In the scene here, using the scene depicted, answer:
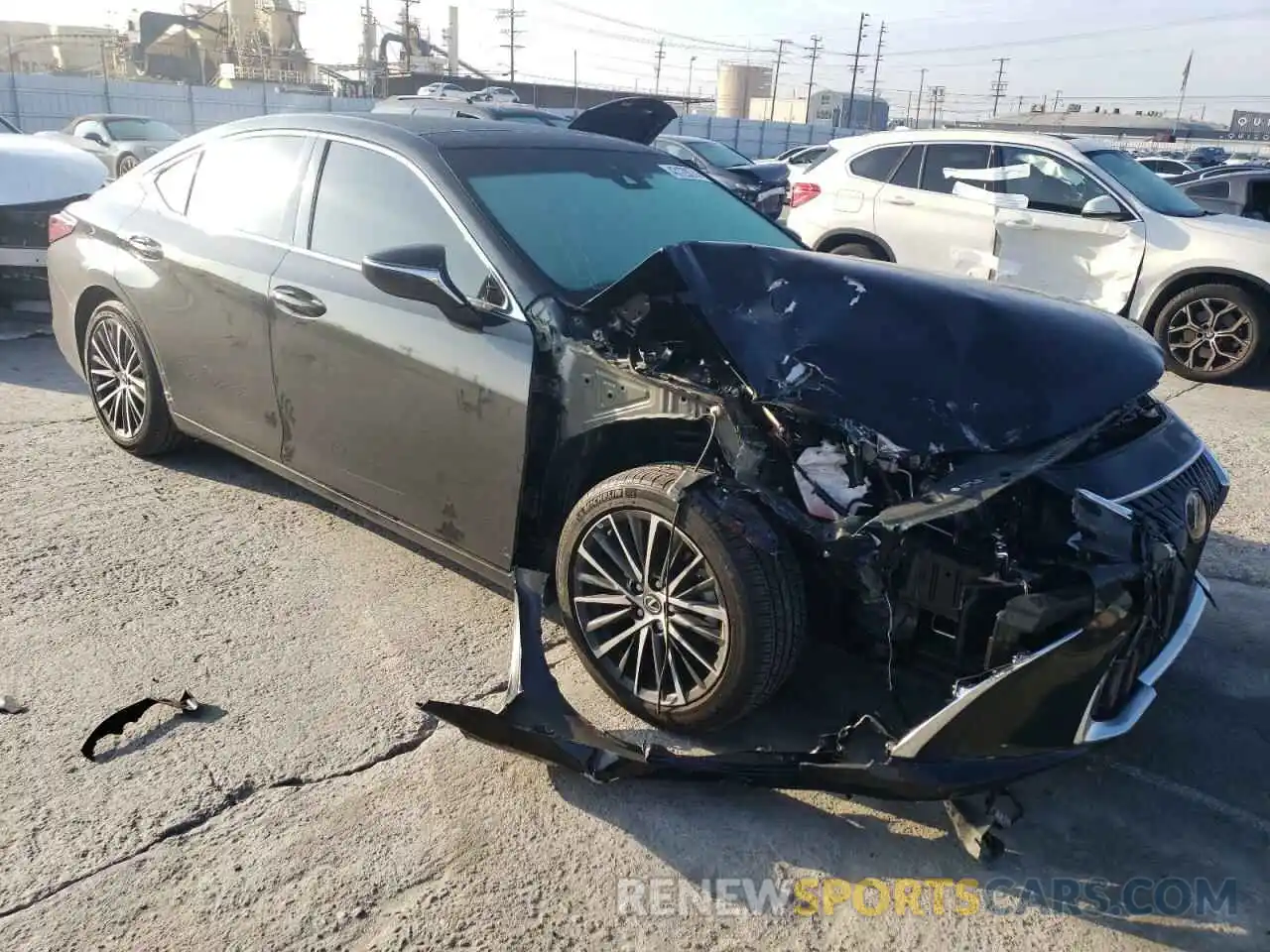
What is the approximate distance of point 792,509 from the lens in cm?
271

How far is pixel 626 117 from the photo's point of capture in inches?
191

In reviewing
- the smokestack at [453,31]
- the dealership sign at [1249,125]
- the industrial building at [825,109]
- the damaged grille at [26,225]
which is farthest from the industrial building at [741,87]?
the damaged grille at [26,225]

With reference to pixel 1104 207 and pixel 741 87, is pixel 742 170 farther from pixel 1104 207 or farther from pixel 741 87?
pixel 741 87

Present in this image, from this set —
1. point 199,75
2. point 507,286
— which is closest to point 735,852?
point 507,286

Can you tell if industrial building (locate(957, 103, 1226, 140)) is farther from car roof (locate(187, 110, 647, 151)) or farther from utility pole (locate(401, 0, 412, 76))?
car roof (locate(187, 110, 647, 151))

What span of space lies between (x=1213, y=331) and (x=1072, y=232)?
4.15 ft

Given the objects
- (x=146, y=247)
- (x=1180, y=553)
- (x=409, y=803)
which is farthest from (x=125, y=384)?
(x=1180, y=553)

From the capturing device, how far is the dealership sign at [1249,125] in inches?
2805

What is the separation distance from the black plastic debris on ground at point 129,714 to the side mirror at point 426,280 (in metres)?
1.44

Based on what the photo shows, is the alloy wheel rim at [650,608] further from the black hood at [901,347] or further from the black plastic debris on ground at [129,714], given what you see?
the black plastic debris on ground at [129,714]

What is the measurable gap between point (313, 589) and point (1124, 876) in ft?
9.37

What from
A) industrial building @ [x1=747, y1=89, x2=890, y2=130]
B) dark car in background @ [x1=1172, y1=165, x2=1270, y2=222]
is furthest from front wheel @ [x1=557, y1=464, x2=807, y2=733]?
industrial building @ [x1=747, y1=89, x2=890, y2=130]

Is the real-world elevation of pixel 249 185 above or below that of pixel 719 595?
above

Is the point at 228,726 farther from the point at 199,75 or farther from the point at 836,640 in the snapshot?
the point at 199,75
